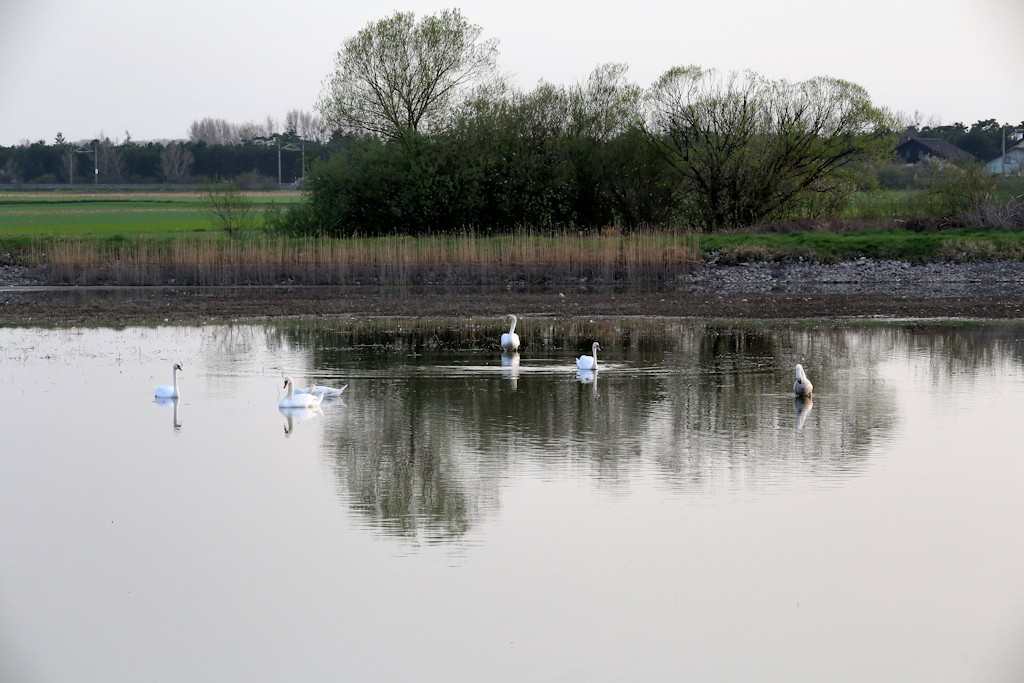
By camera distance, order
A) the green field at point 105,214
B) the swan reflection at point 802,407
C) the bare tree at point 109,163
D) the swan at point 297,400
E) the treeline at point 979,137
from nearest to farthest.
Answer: the swan reflection at point 802,407
the swan at point 297,400
the green field at point 105,214
the treeline at point 979,137
the bare tree at point 109,163

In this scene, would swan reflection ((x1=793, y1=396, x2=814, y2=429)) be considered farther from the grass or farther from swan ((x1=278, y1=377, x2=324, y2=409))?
the grass


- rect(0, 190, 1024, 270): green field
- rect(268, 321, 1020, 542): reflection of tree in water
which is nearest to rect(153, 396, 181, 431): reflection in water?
rect(268, 321, 1020, 542): reflection of tree in water

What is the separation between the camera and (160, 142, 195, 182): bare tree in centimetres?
11012

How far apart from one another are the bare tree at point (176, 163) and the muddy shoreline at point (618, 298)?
6948 cm

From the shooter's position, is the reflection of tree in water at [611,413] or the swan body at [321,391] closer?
the reflection of tree in water at [611,413]

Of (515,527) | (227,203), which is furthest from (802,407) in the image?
(227,203)

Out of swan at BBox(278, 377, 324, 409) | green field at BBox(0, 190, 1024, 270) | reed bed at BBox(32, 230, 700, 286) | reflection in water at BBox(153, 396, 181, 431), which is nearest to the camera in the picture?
swan at BBox(278, 377, 324, 409)

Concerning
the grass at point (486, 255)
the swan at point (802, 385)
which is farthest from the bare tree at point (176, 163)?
the swan at point (802, 385)

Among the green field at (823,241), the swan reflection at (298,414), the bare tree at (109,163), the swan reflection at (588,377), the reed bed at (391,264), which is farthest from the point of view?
the bare tree at (109,163)

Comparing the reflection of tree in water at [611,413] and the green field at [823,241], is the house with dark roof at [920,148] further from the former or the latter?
the reflection of tree in water at [611,413]

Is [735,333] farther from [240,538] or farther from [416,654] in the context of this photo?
[416,654]

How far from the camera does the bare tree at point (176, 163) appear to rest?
361ft

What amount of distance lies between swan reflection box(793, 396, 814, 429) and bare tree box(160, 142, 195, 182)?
98.3 metres

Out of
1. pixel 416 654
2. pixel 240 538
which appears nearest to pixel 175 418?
pixel 240 538
